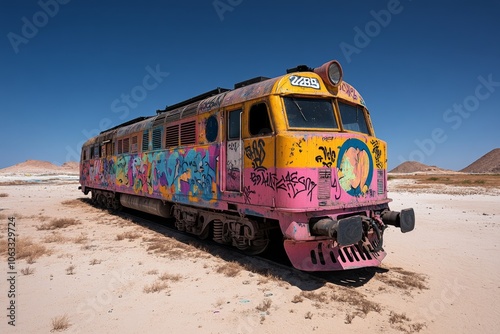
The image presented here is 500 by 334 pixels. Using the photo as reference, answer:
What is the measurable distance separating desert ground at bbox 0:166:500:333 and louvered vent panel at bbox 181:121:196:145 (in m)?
2.69

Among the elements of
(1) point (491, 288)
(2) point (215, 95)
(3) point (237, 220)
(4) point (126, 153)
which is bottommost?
→ (1) point (491, 288)

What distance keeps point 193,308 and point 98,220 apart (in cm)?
981

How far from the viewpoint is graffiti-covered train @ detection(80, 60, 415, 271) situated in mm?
5598

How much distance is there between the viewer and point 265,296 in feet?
17.2

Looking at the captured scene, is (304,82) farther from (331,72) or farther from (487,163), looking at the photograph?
(487,163)

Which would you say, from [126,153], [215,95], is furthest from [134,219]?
[215,95]

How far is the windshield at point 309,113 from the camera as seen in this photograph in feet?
19.7

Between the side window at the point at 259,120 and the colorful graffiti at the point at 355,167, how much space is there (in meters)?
1.44

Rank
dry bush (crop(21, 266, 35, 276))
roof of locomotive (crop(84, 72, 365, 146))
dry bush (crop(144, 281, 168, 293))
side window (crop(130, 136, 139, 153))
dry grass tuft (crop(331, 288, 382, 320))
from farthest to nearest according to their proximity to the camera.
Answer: side window (crop(130, 136, 139, 153)), dry bush (crop(21, 266, 35, 276)), roof of locomotive (crop(84, 72, 365, 146)), dry bush (crop(144, 281, 168, 293)), dry grass tuft (crop(331, 288, 382, 320))

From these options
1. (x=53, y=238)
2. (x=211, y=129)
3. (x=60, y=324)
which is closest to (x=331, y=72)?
(x=211, y=129)

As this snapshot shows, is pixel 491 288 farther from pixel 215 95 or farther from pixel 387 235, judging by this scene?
pixel 215 95

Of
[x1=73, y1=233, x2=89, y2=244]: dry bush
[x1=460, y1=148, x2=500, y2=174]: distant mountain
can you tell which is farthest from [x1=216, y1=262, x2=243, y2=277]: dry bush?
[x1=460, y1=148, x2=500, y2=174]: distant mountain

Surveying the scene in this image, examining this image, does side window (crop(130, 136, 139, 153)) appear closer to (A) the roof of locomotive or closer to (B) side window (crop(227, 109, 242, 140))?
(A) the roof of locomotive

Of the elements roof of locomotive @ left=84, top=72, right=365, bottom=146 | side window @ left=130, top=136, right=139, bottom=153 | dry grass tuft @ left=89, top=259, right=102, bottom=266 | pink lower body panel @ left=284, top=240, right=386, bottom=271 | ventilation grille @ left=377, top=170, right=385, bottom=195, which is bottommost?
dry grass tuft @ left=89, top=259, right=102, bottom=266
